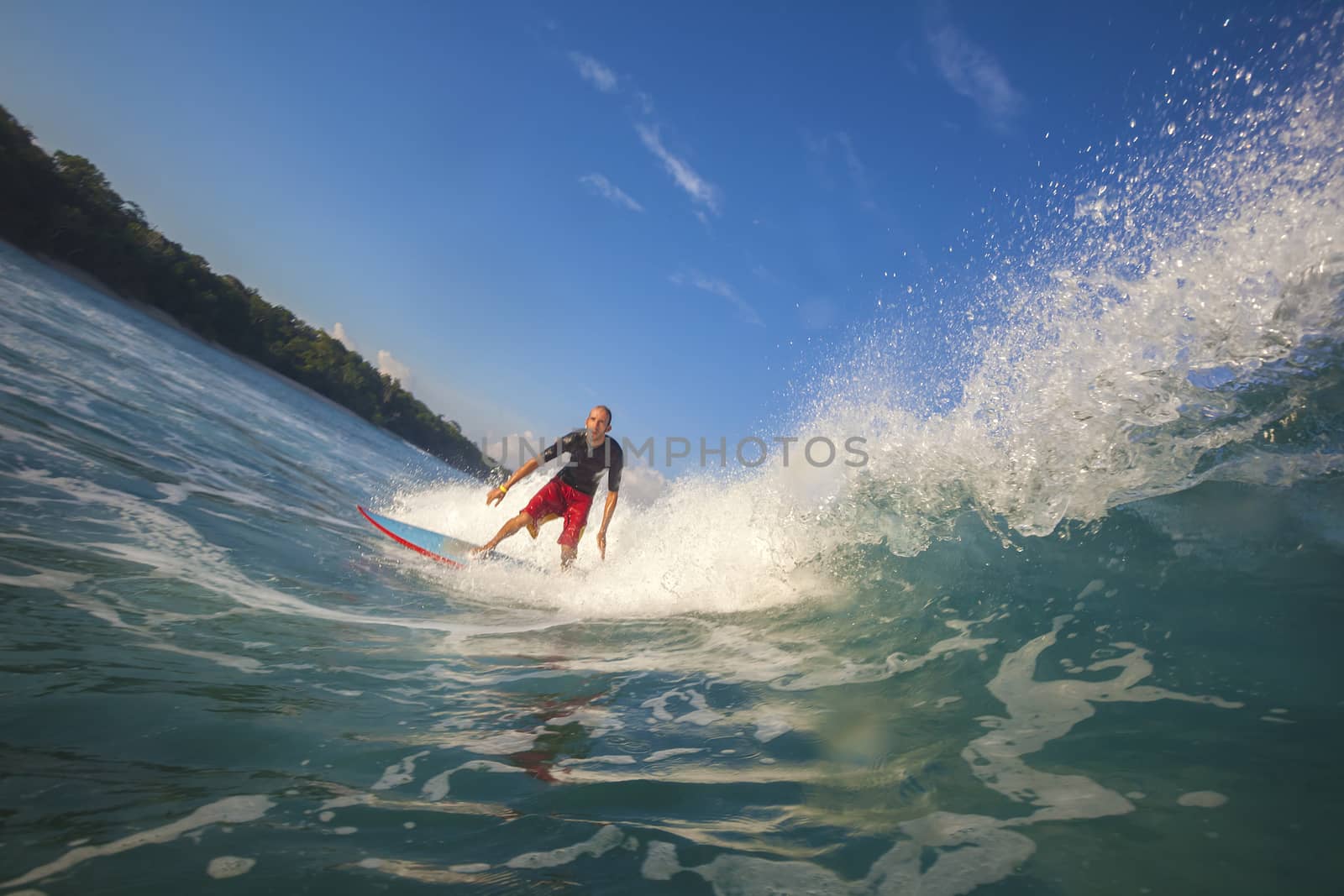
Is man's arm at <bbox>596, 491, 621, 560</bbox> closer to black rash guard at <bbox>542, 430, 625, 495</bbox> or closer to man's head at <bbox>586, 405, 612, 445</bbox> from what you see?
black rash guard at <bbox>542, 430, 625, 495</bbox>

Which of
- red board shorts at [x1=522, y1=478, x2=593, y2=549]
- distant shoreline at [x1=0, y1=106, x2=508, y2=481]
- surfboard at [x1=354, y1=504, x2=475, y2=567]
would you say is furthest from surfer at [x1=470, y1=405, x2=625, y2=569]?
distant shoreline at [x1=0, y1=106, x2=508, y2=481]

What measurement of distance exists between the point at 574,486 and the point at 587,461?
18.3 inches

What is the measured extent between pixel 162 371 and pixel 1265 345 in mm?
23754

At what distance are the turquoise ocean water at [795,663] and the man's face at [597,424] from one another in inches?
82.5

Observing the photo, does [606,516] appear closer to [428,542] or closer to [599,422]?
[599,422]

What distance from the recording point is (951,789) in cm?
289

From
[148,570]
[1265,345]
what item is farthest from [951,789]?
[148,570]

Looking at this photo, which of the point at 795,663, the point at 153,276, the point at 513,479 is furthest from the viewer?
the point at 153,276

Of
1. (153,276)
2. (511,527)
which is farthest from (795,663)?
(153,276)

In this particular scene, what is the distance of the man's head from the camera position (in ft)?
30.2

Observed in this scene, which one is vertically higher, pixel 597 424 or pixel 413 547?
pixel 597 424

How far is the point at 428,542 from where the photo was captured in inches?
385

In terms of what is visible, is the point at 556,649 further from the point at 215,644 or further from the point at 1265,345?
the point at 1265,345

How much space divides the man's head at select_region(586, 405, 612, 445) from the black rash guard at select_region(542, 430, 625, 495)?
6.3 inches
